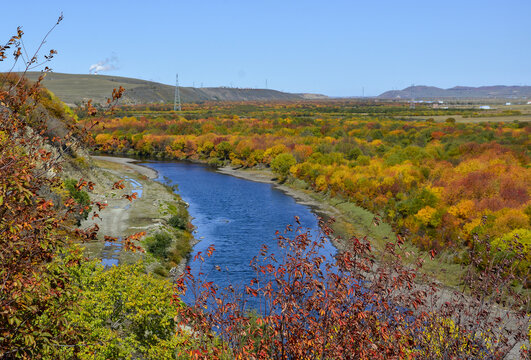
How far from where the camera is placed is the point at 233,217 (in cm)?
6806

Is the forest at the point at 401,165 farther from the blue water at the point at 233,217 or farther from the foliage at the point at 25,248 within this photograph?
the blue water at the point at 233,217

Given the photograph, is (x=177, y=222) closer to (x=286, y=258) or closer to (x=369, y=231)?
(x=369, y=231)

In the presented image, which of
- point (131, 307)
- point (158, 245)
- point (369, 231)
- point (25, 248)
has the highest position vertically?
point (25, 248)

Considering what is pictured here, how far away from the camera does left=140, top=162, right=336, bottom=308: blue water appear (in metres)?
48.0

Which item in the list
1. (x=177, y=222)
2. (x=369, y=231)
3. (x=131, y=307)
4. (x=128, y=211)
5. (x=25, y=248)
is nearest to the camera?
(x=25, y=248)

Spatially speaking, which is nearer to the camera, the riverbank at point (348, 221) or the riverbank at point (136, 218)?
the riverbank at point (136, 218)

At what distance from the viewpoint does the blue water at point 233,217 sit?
48.0 meters

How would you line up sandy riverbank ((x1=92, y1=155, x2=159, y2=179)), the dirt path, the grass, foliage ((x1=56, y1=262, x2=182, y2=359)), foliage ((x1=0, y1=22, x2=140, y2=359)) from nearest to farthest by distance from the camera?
foliage ((x1=0, y1=22, x2=140, y2=359))
foliage ((x1=56, y1=262, x2=182, y2=359))
the grass
the dirt path
sandy riverbank ((x1=92, y1=155, x2=159, y2=179))

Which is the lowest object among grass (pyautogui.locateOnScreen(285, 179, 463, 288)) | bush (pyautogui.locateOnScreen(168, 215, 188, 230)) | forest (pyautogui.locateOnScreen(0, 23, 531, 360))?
grass (pyautogui.locateOnScreen(285, 179, 463, 288))

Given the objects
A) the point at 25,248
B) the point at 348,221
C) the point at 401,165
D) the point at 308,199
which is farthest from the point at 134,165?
the point at 25,248

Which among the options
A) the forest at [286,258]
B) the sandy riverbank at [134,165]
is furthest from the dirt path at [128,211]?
the sandy riverbank at [134,165]

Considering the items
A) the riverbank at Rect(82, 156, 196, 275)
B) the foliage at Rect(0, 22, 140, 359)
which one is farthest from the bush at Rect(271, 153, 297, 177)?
the foliage at Rect(0, 22, 140, 359)

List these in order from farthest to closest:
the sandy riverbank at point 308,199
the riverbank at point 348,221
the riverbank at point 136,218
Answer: the sandy riverbank at point 308,199 < the riverbank at point 348,221 < the riverbank at point 136,218

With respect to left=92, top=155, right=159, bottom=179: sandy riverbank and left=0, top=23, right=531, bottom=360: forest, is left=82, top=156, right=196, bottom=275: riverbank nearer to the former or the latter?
left=0, top=23, right=531, bottom=360: forest
